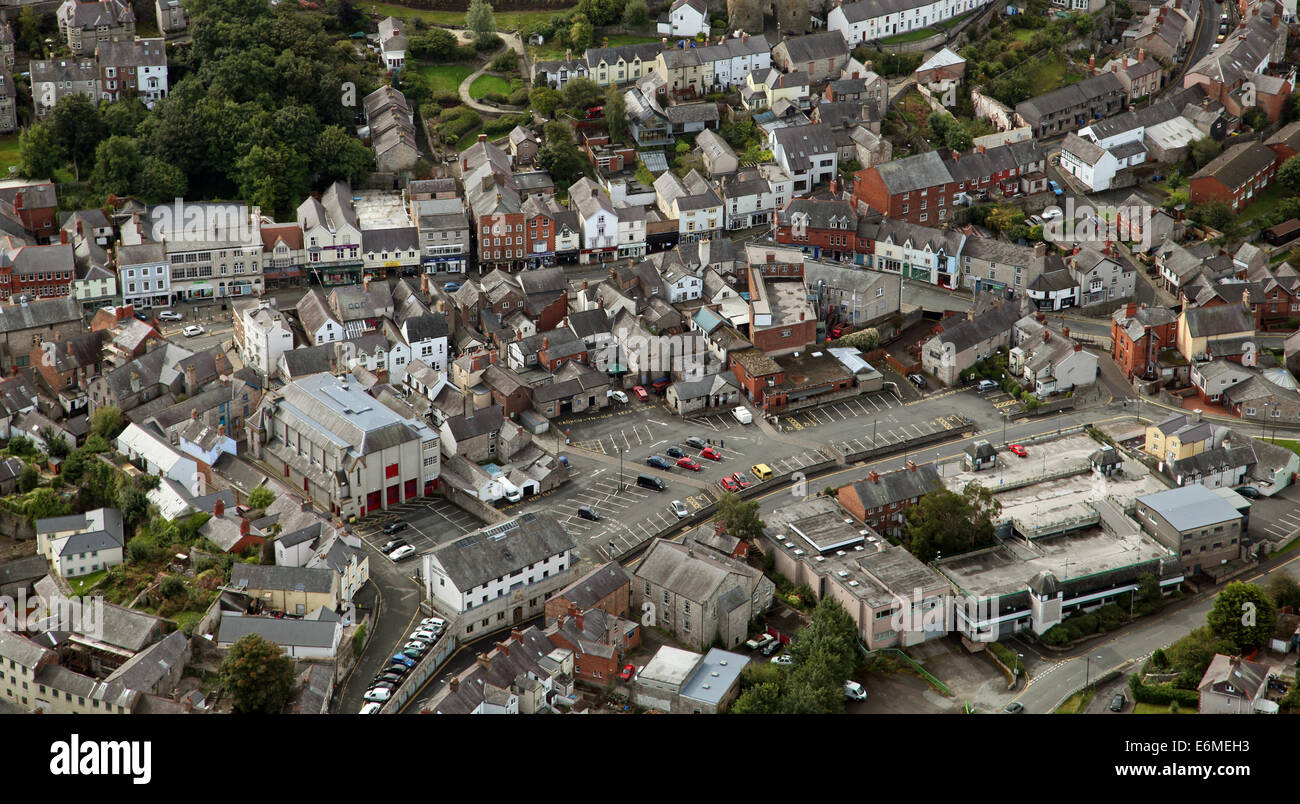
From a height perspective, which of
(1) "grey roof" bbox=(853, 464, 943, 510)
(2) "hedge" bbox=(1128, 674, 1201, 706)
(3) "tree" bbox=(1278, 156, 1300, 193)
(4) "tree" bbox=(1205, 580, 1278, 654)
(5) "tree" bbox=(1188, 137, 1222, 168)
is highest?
(5) "tree" bbox=(1188, 137, 1222, 168)

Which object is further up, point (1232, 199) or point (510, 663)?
point (1232, 199)

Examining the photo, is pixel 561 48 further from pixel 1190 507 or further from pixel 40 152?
pixel 1190 507

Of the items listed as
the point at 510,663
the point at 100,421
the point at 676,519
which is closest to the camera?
the point at 510,663

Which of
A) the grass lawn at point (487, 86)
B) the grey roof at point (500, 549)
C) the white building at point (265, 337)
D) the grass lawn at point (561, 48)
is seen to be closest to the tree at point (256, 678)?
the grey roof at point (500, 549)

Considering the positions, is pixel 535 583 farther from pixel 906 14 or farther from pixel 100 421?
pixel 906 14

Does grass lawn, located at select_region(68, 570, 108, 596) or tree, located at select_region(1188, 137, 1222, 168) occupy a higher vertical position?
tree, located at select_region(1188, 137, 1222, 168)

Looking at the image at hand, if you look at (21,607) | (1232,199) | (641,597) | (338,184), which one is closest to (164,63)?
(338,184)

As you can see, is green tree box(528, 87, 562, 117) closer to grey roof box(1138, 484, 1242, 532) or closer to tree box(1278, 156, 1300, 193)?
tree box(1278, 156, 1300, 193)

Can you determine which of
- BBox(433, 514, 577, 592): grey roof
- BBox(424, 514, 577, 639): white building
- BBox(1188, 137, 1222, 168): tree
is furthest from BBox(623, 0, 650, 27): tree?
BBox(424, 514, 577, 639): white building
